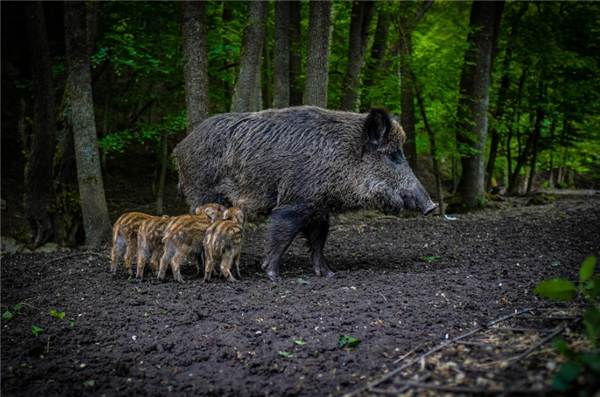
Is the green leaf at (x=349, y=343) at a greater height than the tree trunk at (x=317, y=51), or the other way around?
the tree trunk at (x=317, y=51)

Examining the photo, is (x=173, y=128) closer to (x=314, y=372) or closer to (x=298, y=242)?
(x=298, y=242)

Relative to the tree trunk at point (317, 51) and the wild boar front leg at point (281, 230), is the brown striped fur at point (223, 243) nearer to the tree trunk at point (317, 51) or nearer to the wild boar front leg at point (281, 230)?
the wild boar front leg at point (281, 230)

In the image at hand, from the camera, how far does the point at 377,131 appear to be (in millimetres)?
6117

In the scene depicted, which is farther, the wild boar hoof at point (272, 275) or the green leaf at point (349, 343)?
the wild boar hoof at point (272, 275)

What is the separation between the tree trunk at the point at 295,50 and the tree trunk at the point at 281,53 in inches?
48.3

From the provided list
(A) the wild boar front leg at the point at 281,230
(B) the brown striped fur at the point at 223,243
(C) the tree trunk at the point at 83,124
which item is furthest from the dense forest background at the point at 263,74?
(B) the brown striped fur at the point at 223,243

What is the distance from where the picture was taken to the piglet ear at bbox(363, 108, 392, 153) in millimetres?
6020

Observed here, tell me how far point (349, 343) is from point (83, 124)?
5.93 meters

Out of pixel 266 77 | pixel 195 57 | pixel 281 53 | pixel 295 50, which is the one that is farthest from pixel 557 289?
pixel 266 77

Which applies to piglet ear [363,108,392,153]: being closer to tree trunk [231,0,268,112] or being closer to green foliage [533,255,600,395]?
tree trunk [231,0,268,112]

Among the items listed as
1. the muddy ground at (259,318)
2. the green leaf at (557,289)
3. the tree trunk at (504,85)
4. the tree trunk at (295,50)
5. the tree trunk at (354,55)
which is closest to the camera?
the green leaf at (557,289)

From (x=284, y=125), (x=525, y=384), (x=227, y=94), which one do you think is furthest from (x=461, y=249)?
(x=227, y=94)

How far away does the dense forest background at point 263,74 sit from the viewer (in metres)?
7.95

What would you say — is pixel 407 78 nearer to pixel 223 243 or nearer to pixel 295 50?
pixel 295 50
